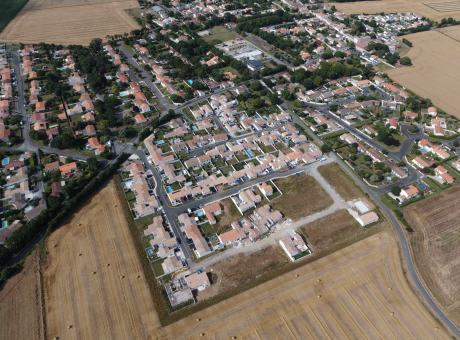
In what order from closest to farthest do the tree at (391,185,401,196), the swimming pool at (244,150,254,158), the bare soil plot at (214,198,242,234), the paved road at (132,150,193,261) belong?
the paved road at (132,150,193,261)
the bare soil plot at (214,198,242,234)
the tree at (391,185,401,196)
the swimming pool at (244,150,254,158)

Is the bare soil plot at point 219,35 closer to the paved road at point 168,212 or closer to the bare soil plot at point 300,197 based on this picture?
the paved road at point 168,212

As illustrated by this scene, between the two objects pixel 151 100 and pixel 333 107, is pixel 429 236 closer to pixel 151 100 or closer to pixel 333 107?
pixel 333 107

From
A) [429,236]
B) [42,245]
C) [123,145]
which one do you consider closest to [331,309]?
[429,236]

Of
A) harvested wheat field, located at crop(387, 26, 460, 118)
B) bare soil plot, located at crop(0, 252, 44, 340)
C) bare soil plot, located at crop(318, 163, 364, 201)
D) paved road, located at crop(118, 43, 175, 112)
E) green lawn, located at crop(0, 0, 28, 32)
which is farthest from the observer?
green lawn, located at crop(0, 0, 28, 32)

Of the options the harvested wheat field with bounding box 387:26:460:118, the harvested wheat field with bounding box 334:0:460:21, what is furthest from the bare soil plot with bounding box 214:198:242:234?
the harvested wheat field with bounding box 334:0:460:21

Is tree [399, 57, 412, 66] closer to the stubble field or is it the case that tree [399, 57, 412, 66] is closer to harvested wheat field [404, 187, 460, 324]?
harvested wheat field [404, 187, 460, 324]

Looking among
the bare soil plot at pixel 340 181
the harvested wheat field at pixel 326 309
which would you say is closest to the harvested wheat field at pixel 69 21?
the bare soil plot at pixel 340 181
